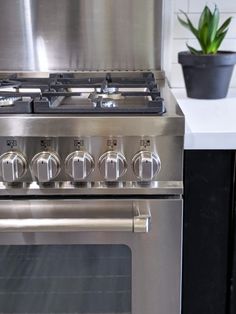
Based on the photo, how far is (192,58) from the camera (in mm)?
1321

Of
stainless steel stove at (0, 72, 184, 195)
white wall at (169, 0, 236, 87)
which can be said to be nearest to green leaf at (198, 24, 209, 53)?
white wall at (169, 0, 236, 87)

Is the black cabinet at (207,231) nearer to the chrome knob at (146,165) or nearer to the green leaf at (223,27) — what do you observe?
the chrome knob at (146,165)

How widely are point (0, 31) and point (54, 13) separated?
0.61 feet

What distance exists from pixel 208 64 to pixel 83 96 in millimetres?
367

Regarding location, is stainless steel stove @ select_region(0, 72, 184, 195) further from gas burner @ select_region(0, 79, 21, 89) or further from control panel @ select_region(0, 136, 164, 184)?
gas burner @ select_region(0, 79, 21, 89)

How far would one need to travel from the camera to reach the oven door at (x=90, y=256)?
0.97 meters

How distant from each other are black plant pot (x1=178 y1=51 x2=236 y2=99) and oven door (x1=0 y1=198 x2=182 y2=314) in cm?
49

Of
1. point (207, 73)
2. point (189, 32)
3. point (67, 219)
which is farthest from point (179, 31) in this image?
point (67, 219)

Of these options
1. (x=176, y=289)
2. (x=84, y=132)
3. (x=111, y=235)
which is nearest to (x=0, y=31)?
(x=84, y=132)

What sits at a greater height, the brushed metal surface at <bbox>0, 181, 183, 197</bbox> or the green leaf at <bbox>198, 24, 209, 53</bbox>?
the green leaf at <bbox>198, 24, 209, 53</bbox>

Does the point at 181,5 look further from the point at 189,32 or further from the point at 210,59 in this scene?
the point at 210,59

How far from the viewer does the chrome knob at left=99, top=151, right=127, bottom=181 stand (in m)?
0.93

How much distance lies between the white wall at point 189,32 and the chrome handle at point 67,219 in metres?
0.71

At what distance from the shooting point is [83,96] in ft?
4.01
